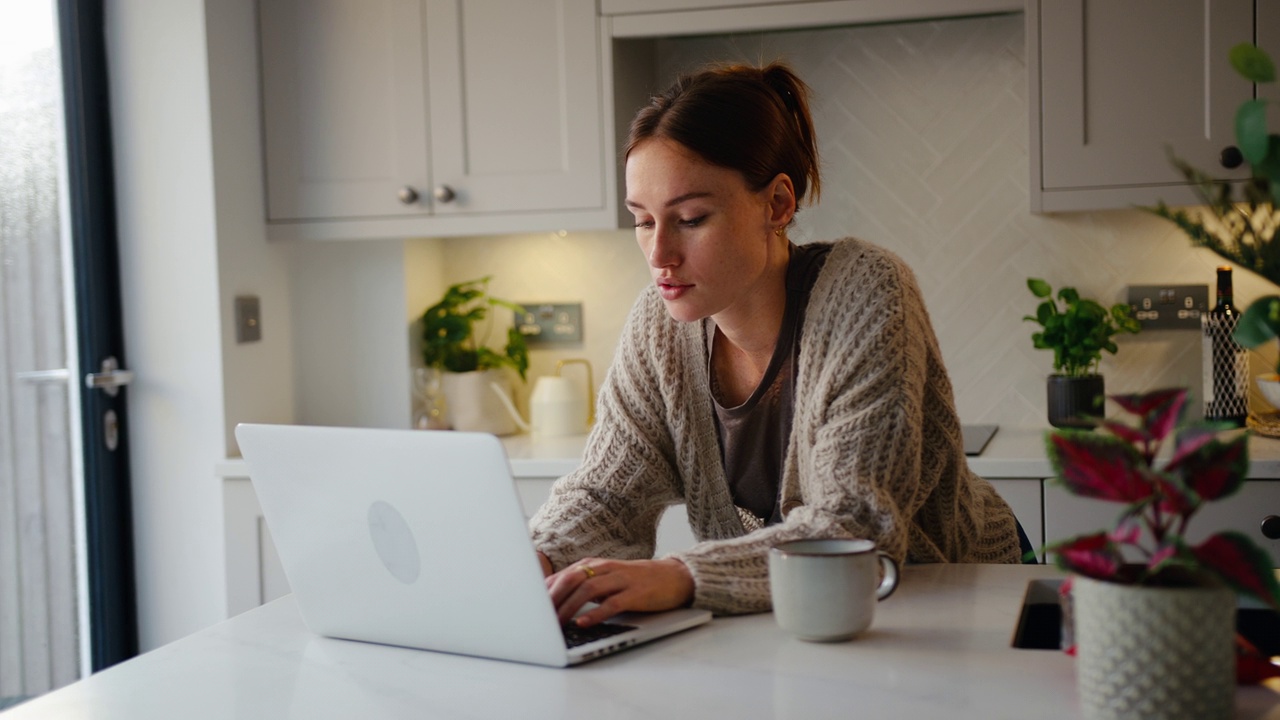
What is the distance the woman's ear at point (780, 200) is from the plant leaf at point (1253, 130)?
89 centimetres

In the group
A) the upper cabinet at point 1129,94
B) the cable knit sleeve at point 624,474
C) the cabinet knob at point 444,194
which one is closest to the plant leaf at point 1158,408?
the cable knit sleeve at point 624,474

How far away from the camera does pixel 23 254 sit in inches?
96.5

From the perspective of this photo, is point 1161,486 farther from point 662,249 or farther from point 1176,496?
point 662,249

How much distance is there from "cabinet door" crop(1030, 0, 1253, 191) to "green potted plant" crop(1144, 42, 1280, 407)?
1725 millimetres

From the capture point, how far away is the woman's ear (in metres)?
1.58

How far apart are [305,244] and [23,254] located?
2.16 feet

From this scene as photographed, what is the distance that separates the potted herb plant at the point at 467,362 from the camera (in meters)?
2.91

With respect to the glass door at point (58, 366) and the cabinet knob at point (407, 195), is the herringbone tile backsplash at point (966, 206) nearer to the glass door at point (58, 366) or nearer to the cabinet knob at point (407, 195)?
the cabinet knob at point (407, 195)

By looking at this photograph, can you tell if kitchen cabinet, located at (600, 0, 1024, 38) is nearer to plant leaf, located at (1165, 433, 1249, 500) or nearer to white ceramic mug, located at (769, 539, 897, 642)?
white ceramic mug, located at (769, 539, 897, 642)

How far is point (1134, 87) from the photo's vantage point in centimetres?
239

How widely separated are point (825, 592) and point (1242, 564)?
362 millimetres

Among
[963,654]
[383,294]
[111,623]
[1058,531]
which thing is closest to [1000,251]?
[1058,531]

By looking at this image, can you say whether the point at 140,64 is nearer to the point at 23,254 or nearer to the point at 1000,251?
the point at 23,254

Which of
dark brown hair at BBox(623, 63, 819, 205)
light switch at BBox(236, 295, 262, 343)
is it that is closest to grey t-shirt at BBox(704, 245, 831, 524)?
dark brown hair at BBox(623, 63, 819, 205)
